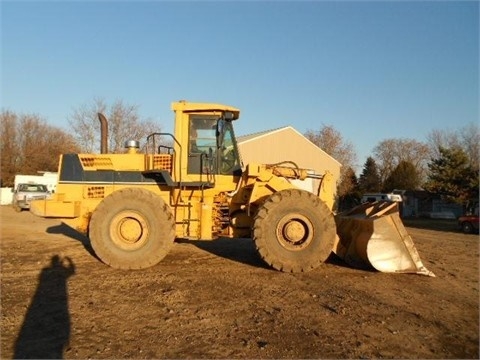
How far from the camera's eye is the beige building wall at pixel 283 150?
34.7m

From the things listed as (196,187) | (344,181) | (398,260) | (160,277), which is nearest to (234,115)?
(196,187)

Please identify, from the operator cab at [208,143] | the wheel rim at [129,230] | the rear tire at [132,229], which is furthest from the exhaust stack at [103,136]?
the operator cab at [208,143]

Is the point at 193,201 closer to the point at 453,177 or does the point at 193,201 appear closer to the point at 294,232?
the point at 294,232

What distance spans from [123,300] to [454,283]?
5569 millimetres

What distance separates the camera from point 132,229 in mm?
8461

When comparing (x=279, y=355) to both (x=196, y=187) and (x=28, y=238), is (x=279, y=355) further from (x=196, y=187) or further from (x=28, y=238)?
(x=28, y=238)

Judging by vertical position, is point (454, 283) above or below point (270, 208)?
below

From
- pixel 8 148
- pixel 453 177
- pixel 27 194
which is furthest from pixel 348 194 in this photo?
pixel 8 148

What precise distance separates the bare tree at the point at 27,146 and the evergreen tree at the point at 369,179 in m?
33.7

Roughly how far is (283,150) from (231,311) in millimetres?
31989

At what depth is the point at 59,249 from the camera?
10930mm

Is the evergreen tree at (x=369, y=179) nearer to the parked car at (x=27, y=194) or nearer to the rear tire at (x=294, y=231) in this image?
the parked car at (x=27, y=194)

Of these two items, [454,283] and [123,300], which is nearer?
[123,300]

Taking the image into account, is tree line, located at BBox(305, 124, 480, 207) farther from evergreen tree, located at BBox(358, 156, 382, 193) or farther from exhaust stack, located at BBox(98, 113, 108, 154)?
exhaust stack, located at BBox(98, 113, 108, 154)
